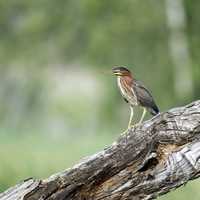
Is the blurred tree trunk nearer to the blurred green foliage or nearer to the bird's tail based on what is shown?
the blurred green foliage

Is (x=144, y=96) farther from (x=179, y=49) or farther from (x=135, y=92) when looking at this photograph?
(x=179, y=49)

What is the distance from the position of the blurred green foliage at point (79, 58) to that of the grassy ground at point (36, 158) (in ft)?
39.6

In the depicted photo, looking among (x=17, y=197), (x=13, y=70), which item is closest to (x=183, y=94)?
(x=13, y=70)

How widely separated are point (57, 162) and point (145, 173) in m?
7.21

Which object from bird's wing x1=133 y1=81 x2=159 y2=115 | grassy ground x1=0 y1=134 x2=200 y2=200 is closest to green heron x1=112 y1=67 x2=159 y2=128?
bird's wing x1=133 y1=81 x2=159 y2=115

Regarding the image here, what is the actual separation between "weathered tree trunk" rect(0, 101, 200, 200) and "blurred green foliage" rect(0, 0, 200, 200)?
21.6 m

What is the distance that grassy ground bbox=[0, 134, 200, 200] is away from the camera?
38.2ft

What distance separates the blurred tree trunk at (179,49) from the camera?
32500 mm

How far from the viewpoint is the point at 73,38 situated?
39500 mm

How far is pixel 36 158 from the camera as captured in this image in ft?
44.8

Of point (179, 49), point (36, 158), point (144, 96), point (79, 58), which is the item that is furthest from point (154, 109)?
point (79, 58)

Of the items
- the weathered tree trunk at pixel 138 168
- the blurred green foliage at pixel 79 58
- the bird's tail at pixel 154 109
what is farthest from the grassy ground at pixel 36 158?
the blurred green foliage at pixel 79 58

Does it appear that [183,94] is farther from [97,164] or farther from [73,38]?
[97,164]

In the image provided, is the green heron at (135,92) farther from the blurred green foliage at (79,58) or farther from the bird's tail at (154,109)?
the blurred green foliage at (79,58)
